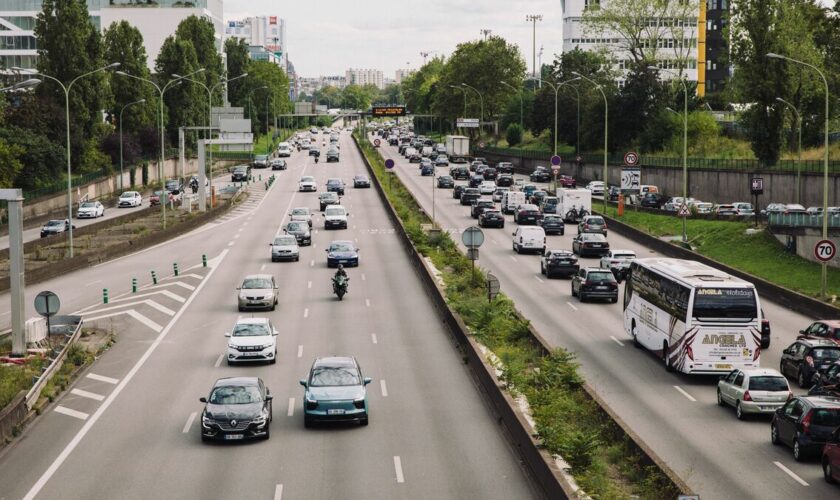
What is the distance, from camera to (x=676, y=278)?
111 ft

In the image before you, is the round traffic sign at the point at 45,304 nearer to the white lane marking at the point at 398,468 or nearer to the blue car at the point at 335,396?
the blue car at the point at 335,396

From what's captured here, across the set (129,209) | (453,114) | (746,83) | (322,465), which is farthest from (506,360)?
(453,114)

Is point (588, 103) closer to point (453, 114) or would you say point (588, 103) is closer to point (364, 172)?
point (364, 172)

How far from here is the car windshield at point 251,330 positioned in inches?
1388

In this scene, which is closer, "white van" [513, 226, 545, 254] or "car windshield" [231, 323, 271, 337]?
"car windshield" [231, 323, 271, 337]

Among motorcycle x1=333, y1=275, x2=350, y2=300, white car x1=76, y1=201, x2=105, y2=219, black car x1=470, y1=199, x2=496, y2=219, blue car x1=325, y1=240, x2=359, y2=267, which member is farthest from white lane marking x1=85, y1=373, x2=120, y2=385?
white car x1=76, y1=201, x2=105, y2=219

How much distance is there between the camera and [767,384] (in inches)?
1119

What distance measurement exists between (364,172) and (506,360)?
97.4m

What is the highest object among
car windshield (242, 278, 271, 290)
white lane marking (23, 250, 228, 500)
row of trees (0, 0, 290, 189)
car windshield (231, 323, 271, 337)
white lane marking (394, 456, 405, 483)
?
row of trees (0, 0, 290, 189)

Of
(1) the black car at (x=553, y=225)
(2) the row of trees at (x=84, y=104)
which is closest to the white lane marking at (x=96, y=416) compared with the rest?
(1) the black car at (x=553, y=225)

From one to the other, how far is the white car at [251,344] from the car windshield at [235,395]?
8.11m

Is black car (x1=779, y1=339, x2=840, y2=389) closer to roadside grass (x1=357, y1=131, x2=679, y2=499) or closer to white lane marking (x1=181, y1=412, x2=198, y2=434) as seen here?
roadside grass (x1=357, y1=131, x2=679, y2=499)

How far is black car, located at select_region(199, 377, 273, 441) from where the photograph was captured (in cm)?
2555

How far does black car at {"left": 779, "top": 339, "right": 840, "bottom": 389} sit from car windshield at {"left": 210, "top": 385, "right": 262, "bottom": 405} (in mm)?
14982
